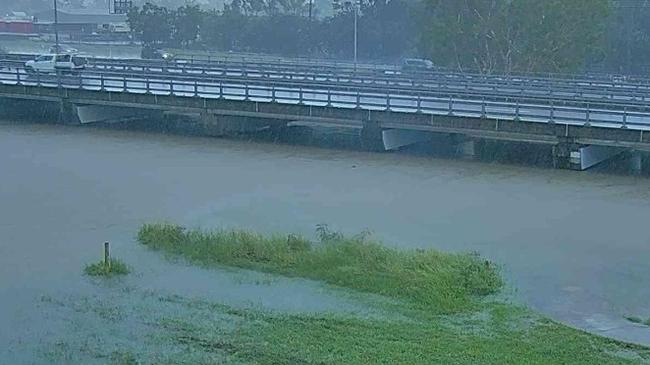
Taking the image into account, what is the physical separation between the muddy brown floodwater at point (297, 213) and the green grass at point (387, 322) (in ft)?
1.84

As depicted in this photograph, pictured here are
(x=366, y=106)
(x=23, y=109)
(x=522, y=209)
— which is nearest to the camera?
(x=522, y=209)

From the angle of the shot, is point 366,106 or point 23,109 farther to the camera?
point 23,109

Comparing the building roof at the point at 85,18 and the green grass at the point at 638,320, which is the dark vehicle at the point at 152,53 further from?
the green grass at the point at 638,320

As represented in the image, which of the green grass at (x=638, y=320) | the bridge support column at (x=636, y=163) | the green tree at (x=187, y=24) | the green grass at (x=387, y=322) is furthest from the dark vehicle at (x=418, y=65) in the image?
the green grass at (x=638, y=320)

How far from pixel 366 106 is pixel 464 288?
1546cm

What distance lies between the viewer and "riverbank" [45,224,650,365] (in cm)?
1082

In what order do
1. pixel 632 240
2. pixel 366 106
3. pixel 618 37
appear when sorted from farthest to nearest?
pixel 618 37 → pixel 366 106 → pixel 632 240

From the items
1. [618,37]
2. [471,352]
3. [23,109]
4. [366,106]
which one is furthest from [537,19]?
[471,352]

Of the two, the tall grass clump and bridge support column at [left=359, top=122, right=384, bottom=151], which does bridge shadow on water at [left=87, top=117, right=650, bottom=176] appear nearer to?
bridge support column at [left=359, top=122, right=384, bottom=151]

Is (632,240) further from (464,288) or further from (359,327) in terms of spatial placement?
(359,327)

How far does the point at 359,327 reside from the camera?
1183 cm

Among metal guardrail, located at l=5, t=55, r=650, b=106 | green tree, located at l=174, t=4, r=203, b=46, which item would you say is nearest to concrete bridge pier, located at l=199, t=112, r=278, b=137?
metal guardrail, located at l=5, t=55, r=650, b=106

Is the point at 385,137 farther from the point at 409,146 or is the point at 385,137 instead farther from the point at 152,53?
the point at 152,53

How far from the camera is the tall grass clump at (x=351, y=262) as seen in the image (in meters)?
13.7
